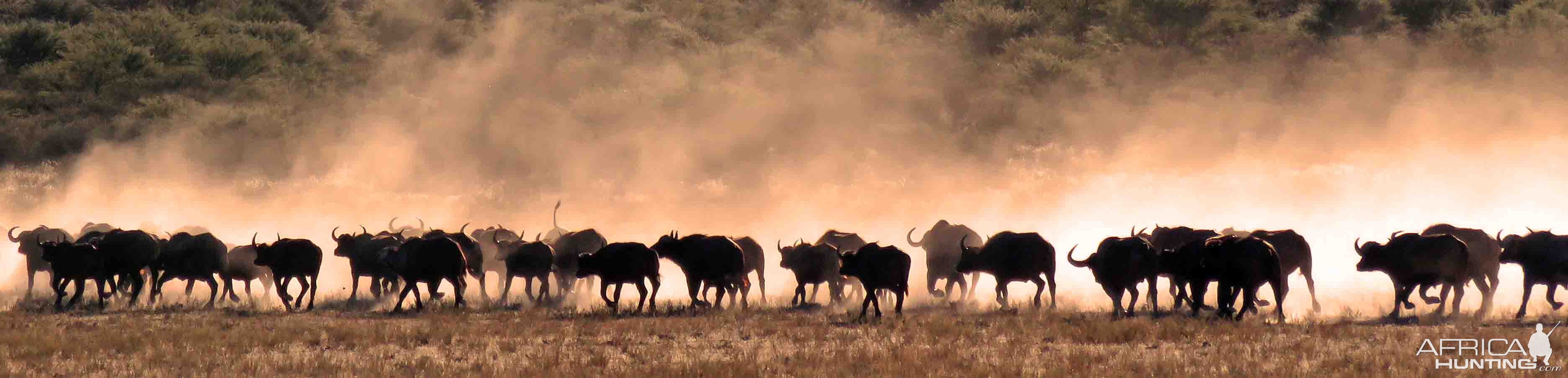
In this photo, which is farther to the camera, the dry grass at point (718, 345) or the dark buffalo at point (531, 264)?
the dark buffalo at point (531, 264)

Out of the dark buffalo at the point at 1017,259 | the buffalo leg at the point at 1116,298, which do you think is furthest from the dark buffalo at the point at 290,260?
the buffalo leg at the point at 1116,298

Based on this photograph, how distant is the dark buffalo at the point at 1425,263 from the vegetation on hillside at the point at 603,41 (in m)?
51.0

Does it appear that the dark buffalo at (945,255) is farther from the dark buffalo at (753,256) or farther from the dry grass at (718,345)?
the dry grass at (718,345)

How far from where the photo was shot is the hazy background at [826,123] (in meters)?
51.7

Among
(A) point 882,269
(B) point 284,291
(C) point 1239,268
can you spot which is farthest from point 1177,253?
(B) point 284,291

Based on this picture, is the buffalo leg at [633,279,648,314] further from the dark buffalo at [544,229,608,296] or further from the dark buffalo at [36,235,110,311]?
the dark buffalo at [36,235,110,311]

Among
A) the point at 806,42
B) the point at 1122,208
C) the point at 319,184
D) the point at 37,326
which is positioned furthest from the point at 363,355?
the point at 806,42

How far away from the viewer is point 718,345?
62.1 feet

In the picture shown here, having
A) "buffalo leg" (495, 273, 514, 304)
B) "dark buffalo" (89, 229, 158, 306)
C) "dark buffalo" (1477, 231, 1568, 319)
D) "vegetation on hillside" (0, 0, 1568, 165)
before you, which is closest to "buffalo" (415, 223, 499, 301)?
"buffalo leg" (495, 273, 514, 304)

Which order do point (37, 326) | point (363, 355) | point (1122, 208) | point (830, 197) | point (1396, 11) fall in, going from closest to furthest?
point (363, 355) → point (37, 326) → point (1122, 208) → point (830, 197) → point (1396, 11)

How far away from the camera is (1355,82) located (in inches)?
3061

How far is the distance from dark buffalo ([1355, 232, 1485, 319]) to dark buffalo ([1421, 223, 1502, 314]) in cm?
87

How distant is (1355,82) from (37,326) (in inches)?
2663

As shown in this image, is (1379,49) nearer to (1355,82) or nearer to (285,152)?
(1355,82)
